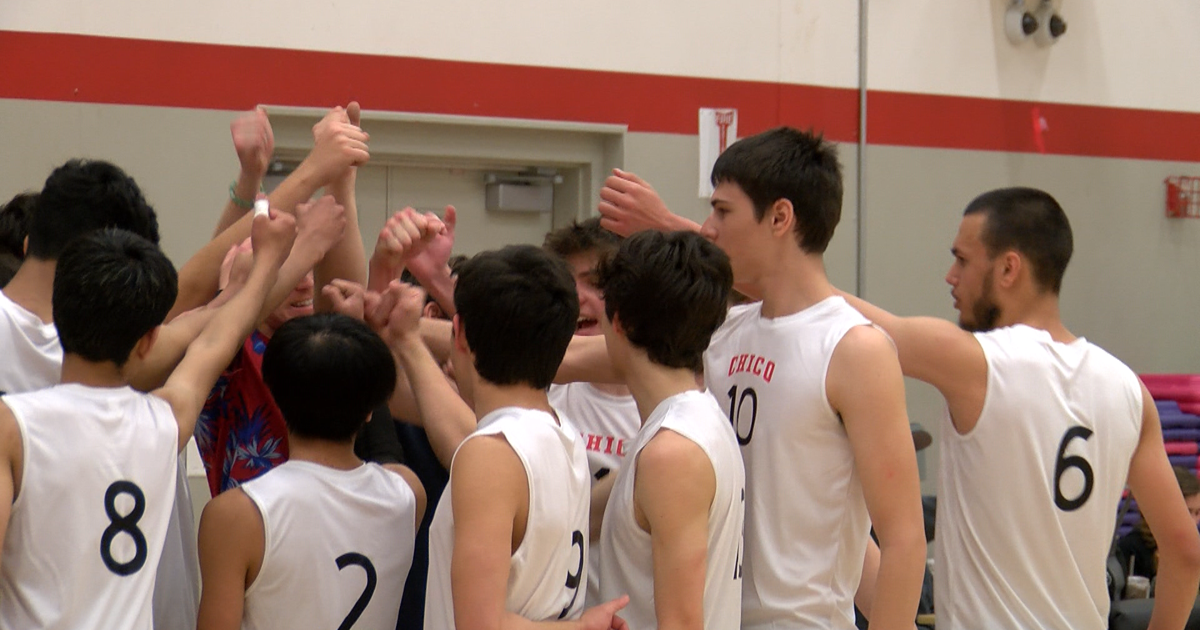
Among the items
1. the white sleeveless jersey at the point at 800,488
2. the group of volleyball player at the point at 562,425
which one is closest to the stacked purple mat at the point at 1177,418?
the group of volleyball player at the point at 562,425

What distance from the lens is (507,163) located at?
6.75 m

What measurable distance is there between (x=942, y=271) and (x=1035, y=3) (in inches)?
71.6

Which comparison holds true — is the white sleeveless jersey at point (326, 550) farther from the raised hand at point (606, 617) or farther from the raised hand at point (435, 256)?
the raised hand at point (435, 256)

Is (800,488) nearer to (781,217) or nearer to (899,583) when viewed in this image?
(899,583)

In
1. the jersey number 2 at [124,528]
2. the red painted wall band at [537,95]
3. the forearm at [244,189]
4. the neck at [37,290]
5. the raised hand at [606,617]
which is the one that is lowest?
the raised hand at [606,617]

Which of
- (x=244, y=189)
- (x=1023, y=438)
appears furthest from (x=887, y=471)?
(x=244, y=189)

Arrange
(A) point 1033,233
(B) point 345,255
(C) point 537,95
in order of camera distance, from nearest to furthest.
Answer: (A) point 1033,233 < (B) point 345,255 < (C) point 537,95

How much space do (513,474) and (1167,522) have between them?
199 cm

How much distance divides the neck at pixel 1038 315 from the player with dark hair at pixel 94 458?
211cm

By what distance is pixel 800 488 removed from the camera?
2.64 meters

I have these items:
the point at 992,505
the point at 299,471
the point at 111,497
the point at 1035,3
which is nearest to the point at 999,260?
the point at 992,505

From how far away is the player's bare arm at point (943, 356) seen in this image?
297 centimetres

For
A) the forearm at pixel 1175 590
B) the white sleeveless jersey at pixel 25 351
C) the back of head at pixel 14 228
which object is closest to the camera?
the white sleeveless jersey at pixel 25 351

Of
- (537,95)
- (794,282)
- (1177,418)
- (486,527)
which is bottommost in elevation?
(1177,418)
